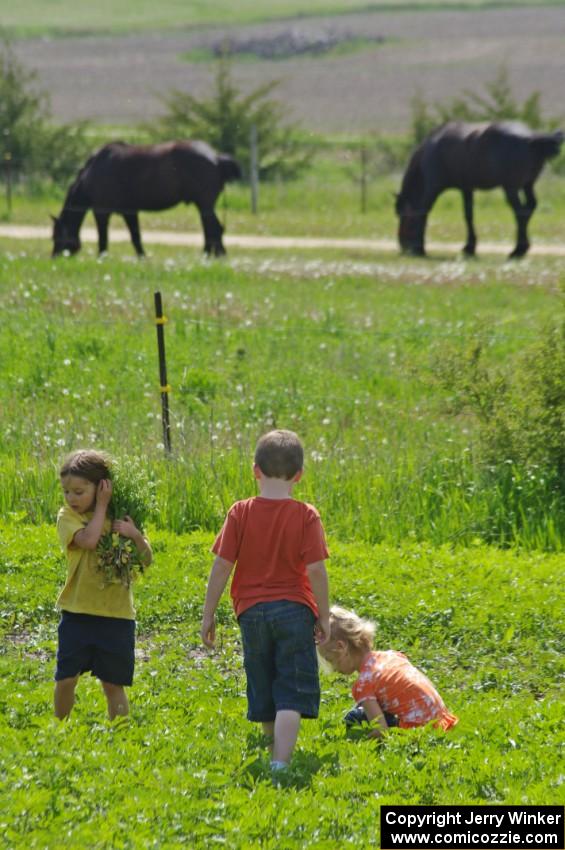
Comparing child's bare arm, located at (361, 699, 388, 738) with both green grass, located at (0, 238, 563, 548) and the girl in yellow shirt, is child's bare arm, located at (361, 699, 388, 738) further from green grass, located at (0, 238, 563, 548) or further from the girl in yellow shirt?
green grass, located at (0, 238, 563, 548)

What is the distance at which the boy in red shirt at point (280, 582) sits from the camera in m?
6.32

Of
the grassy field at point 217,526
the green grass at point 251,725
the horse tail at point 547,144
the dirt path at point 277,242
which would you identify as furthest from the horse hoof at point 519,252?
the green grass at point 251,725

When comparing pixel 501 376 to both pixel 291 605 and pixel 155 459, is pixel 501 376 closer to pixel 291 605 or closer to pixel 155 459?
pixel 155 459

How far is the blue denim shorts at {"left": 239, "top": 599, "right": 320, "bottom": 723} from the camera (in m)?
6.38

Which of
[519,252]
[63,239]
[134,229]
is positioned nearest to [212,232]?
[134,229]

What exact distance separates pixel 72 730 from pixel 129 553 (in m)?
0.80

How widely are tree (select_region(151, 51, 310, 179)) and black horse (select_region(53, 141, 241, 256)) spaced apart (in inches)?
424

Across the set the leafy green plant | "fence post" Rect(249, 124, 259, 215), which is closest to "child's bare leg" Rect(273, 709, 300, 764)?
the leafy green plant

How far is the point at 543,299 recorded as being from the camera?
20.5 m

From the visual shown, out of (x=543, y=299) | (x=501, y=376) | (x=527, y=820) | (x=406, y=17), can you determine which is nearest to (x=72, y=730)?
(x=527, y=820)

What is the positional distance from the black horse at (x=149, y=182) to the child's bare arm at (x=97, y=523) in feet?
59.9

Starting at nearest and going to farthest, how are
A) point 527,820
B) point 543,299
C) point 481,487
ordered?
point 527,820
point 481,487
point 543,299

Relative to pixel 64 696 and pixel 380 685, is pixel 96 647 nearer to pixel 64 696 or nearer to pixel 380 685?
pixel 64 696

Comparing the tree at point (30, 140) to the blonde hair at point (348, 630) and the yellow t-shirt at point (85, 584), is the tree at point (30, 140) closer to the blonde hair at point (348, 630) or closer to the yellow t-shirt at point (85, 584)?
the yellow t-shirt at point (85, 584)
